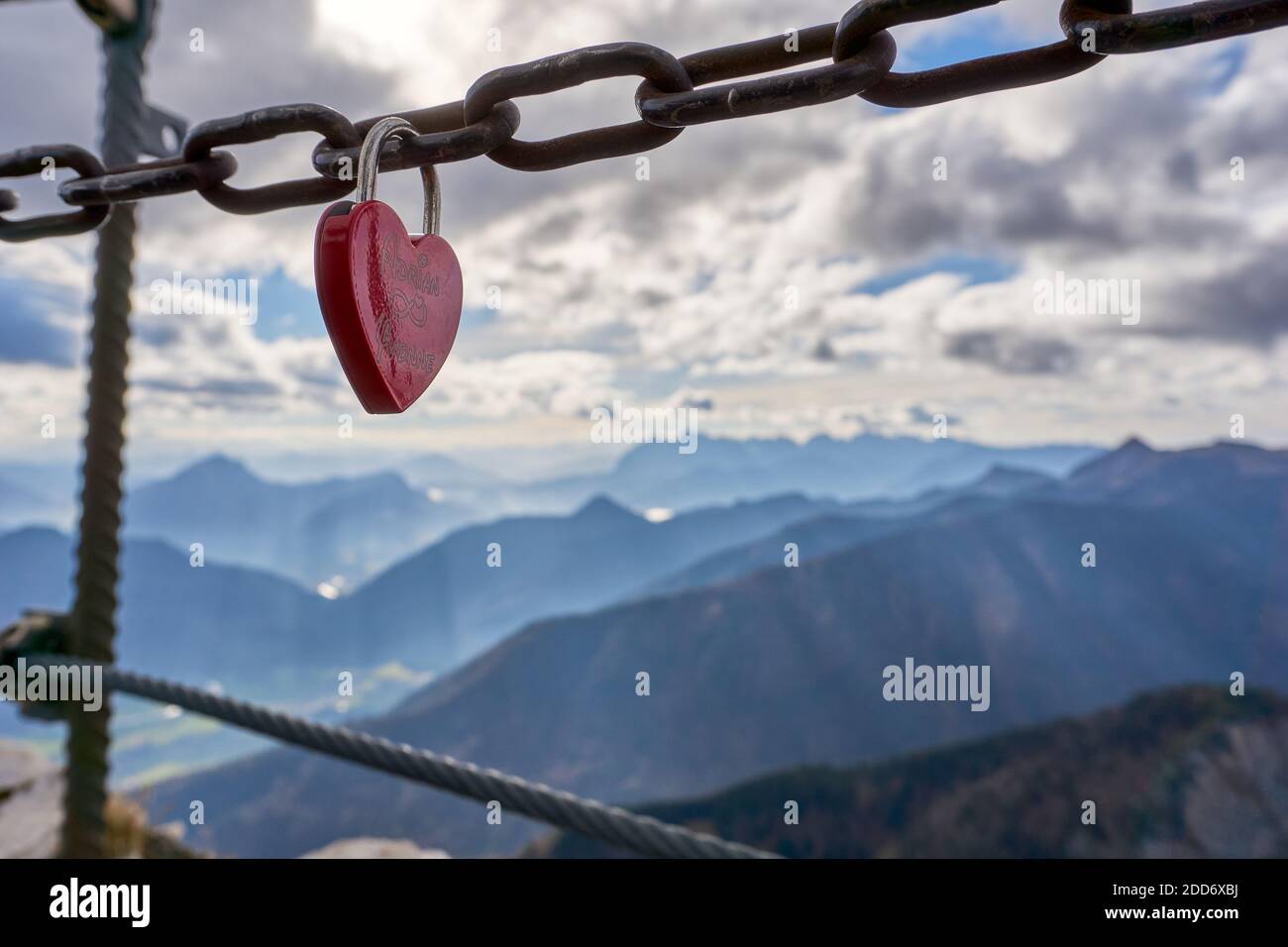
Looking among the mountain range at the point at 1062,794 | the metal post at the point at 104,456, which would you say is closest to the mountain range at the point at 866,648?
the mountain range at the point at 1062,794

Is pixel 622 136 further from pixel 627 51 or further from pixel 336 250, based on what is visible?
pixel 336 250

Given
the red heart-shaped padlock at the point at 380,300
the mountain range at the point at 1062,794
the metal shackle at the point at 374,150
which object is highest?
the metal shackle at the point at 374,150

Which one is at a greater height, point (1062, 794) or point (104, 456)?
point (104, 456)

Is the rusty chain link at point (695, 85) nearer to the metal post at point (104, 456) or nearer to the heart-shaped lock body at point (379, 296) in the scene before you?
the heart-shaped lock body at point (379, 296)

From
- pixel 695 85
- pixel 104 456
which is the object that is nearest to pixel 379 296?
pixel 695 85

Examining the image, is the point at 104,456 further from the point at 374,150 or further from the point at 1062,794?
the point at 1062,794

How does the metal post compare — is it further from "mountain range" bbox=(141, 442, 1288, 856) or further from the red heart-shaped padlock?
"mountain range" bbox=(141, 442, 1288, 856)

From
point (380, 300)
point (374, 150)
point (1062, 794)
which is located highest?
point (374, 150)

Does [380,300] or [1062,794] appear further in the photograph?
[1062,794]
